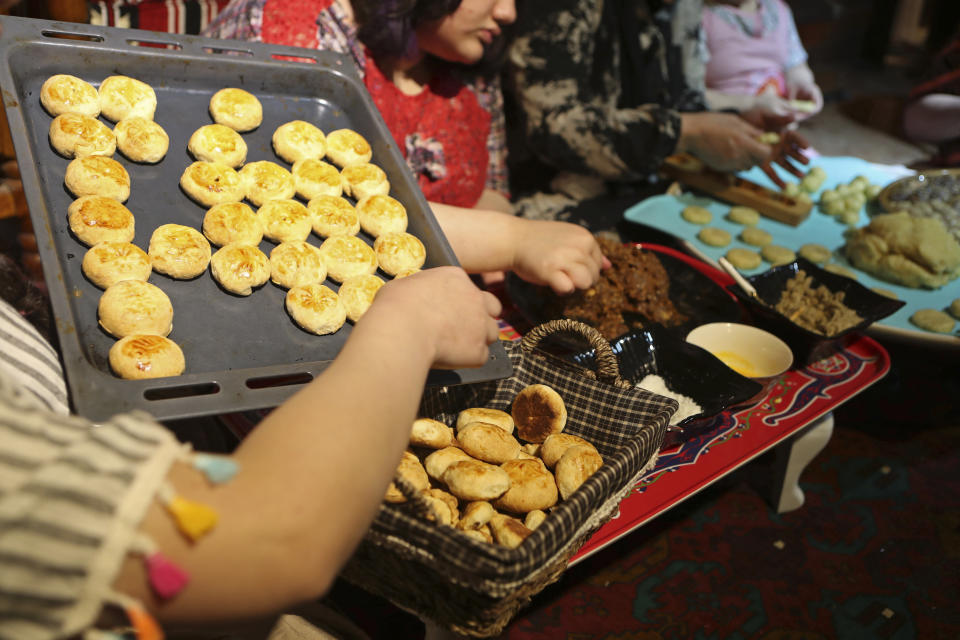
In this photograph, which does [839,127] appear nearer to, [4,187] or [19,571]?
[4,187]

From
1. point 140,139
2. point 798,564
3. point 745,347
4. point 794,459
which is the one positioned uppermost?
point 140,139

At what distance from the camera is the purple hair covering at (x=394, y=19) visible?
1.76m

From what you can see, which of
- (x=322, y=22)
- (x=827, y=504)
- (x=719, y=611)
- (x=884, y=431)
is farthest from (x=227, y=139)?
(x=884, y=431)

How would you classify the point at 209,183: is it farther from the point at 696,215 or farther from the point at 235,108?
the point at 696,215

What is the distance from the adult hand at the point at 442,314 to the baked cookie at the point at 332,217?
0.42 m

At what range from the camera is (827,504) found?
192 centimetres

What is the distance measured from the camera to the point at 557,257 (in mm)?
1559

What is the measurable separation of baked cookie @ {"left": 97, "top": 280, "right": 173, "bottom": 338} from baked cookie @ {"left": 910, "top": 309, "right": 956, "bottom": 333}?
6.55ft

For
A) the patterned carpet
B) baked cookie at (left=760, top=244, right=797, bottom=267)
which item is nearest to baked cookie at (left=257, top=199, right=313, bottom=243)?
the patterned carpet

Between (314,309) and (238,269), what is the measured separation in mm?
160

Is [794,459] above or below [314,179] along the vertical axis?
below

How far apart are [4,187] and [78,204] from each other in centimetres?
122

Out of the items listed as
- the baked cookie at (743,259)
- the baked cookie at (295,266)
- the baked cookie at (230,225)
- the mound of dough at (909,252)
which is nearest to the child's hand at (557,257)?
the baked cookie at (295,266)

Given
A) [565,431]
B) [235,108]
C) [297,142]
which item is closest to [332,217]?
[297,142]
